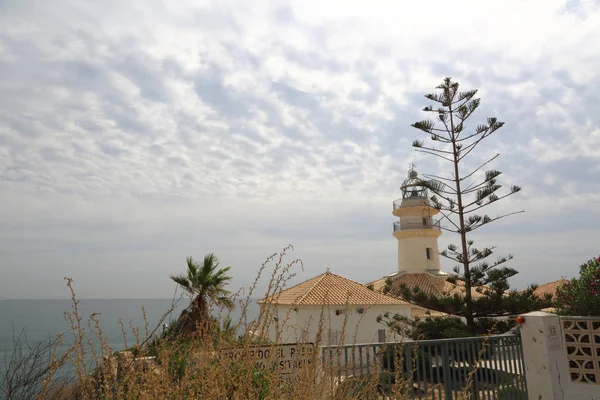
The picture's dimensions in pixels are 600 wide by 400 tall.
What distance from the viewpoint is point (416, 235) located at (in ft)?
92.7

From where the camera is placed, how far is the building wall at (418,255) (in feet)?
91.4

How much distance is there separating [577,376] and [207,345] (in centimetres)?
642

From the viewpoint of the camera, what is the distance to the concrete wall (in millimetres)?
6574

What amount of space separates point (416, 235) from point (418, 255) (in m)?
1.31

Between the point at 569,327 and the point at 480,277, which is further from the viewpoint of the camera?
the point at 480,277

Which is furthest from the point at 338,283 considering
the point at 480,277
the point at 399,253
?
the point at 480,277

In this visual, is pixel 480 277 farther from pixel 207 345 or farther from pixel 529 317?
pixel 207 345

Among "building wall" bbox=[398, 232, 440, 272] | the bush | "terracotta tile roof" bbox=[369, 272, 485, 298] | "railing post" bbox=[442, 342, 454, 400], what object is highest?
"building wall" bbox=[398, 232, 440, 272]

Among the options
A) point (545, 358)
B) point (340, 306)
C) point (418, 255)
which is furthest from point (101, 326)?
point (545, 358)

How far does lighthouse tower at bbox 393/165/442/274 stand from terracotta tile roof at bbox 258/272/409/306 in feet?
12.3

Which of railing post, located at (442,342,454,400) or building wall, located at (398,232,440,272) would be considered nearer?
railing post, located at (442,342,454,400)

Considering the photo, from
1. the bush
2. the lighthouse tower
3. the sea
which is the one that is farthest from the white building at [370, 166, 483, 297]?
the bush

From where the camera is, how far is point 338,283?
25.7 metres

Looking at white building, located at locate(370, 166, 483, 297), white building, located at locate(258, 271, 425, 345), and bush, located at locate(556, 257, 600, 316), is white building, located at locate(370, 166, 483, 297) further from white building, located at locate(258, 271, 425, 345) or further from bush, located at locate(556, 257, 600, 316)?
bush, located at locate(556, 257, 600, 316)
